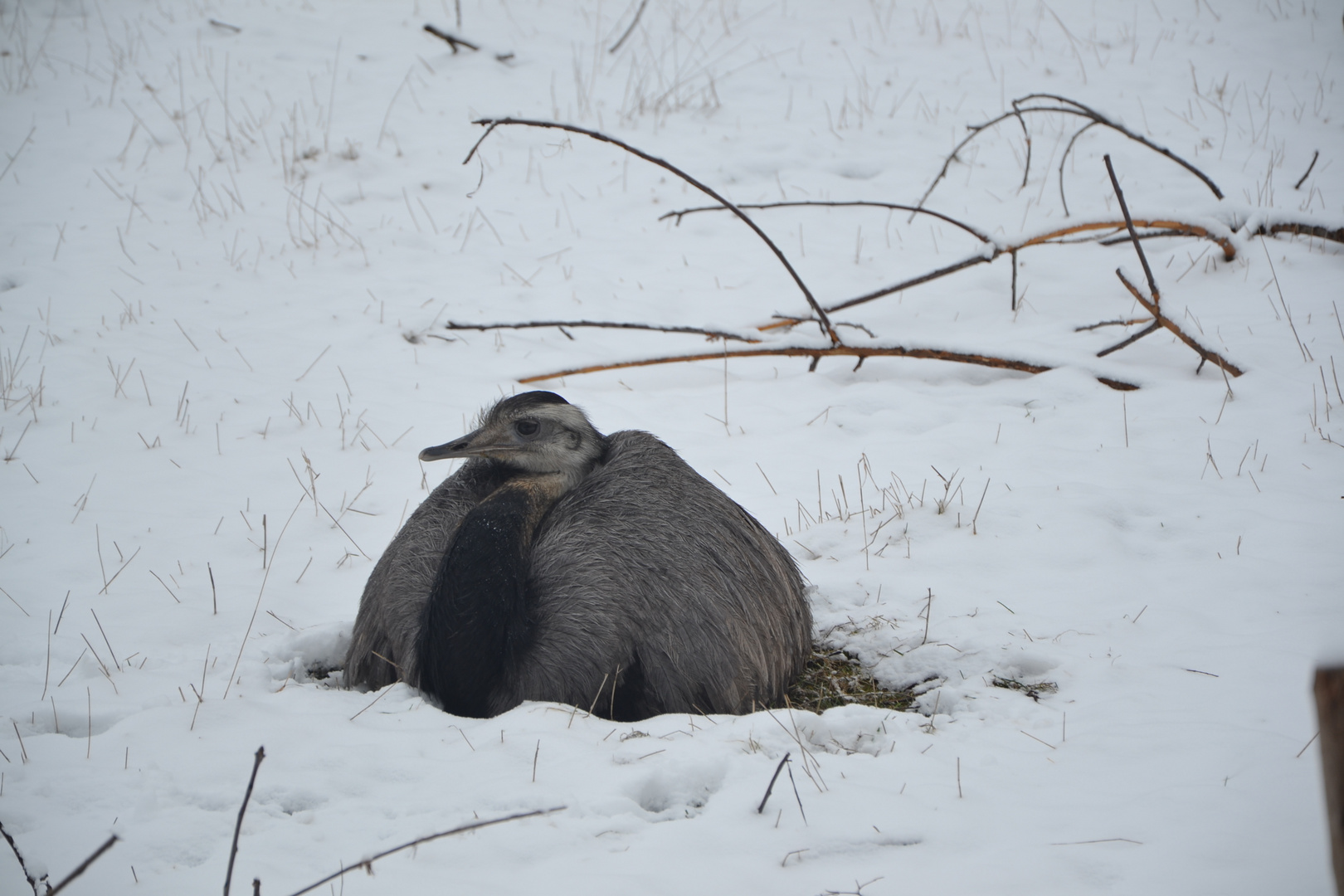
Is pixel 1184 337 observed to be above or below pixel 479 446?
above

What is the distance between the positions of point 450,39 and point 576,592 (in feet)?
33.3

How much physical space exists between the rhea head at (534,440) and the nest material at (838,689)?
47.3 inches

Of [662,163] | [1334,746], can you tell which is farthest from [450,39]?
[1334,746]

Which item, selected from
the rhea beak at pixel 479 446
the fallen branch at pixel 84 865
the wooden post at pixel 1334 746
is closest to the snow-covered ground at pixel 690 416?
the fallen branch at pixel 84 865

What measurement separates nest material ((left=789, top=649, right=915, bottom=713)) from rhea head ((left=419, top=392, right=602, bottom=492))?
120cm

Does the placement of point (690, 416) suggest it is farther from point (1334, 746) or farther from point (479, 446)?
point (1334, 746)

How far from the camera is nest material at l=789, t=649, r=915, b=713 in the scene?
348 cm

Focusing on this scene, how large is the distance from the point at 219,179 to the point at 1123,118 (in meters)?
9.55

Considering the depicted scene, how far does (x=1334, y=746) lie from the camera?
117 cm

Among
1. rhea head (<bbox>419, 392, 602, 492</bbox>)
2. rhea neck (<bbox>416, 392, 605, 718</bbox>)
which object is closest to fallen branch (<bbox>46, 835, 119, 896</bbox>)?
rhea neck (<bbox>416, 392, 605, 718</bbox>)

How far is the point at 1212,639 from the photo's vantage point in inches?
140

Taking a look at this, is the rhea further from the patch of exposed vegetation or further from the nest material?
the patch of exposed vegetation

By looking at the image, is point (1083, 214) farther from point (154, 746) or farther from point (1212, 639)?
point (154, 746)

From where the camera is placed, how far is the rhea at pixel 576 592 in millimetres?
3033
